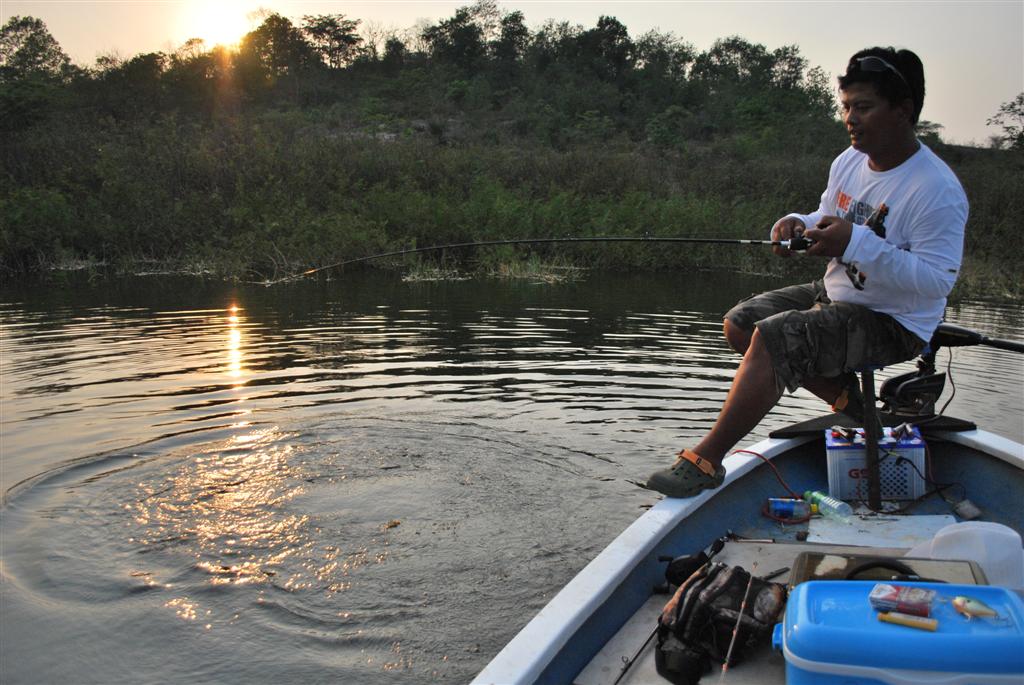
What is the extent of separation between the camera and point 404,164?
94.6 feet

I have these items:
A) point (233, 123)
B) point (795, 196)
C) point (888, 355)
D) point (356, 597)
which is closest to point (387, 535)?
point (356, 597)

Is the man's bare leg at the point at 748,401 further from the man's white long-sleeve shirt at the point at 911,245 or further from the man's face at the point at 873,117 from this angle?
the man's face at the point at 873,117

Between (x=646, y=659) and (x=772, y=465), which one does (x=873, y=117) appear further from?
(x=646, y=659)

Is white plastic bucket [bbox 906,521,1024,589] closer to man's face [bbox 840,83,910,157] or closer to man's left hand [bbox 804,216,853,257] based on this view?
man's left hand [bbox 804,216,853,257]

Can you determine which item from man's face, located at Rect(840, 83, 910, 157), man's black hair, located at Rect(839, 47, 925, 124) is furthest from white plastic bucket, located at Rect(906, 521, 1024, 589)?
man's black hair, located at Rect(839, 47, 925, 124)

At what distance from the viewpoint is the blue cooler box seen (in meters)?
2.14

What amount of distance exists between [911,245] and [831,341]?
20.2 inches

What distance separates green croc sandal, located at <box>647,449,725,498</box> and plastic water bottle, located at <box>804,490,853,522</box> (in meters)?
0.61

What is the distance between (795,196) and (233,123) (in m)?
21.4

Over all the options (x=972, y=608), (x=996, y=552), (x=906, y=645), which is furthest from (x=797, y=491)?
(x=906, y=645)

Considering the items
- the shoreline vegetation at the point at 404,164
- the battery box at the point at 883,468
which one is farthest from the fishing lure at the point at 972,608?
the shoreline vegetation at the point at 404,164

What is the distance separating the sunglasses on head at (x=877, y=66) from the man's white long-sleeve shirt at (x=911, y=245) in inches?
12.6

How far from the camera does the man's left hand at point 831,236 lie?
3.64m

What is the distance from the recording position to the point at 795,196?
30.7m
